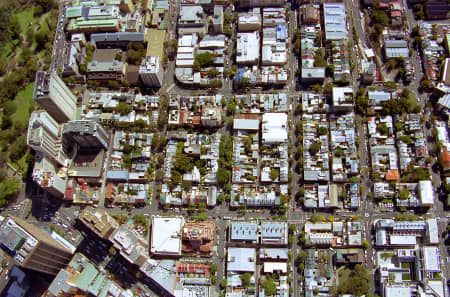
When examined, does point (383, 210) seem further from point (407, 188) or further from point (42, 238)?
point (42, 238)

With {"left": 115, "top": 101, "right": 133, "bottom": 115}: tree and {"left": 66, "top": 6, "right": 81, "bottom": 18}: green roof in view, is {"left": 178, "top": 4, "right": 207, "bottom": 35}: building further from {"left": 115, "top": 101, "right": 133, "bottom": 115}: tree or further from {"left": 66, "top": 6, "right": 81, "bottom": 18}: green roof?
{"left": 66, "top": 6, "right": 81, "bottom": 18}: green roof

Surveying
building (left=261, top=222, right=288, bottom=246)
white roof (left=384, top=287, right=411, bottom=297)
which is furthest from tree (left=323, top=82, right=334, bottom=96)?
white roof (left=384, top=287, right=411, bottom=297)

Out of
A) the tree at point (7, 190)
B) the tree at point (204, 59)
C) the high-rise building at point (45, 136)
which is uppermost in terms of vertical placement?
the tree at point (204, 59)

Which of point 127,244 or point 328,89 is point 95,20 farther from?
point 328,89

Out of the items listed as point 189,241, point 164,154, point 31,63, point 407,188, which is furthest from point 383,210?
point 31,63

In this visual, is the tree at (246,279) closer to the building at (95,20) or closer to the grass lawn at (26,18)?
the building at (95,20)

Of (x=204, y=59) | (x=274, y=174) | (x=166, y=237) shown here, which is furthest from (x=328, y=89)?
(x=166, y=237)

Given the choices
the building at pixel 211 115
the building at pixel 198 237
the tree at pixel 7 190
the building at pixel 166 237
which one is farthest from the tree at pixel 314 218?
the tree at pixel 7 190
